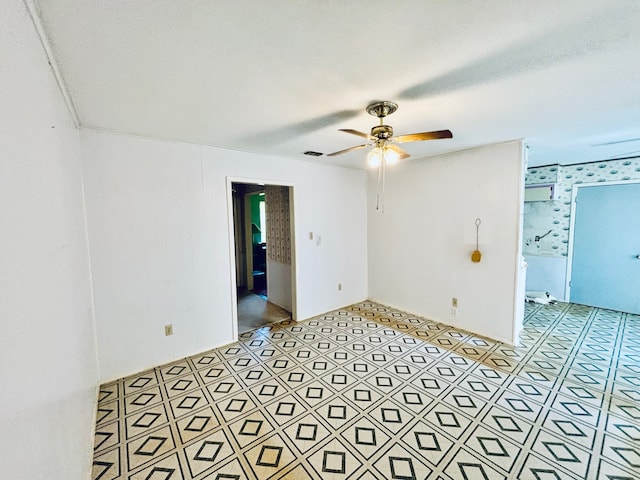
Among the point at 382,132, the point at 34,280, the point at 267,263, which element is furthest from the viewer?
the point at 267,263

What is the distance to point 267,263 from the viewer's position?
4.98 meters

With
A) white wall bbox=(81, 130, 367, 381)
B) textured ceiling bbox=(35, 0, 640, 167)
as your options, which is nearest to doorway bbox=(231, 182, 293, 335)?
white wall bbox=(81, 130, 367, 381)

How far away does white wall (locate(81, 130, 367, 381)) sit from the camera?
101 inches

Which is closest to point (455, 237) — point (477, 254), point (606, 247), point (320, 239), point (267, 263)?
point (477, 254)

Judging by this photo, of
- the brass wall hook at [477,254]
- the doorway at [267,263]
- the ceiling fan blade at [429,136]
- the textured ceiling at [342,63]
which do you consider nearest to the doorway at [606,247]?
the textured ceiling at [342,63]

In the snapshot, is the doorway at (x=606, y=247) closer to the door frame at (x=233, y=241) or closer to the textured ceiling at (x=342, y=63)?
the textured ceiling at (x=342, y=63)

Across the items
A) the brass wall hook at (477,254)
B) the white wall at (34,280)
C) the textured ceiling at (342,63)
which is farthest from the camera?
the brass wall hook at (477,254)

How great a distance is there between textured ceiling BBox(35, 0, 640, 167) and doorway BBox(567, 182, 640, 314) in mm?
2303

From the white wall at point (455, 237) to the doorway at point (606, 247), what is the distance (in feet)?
7.02

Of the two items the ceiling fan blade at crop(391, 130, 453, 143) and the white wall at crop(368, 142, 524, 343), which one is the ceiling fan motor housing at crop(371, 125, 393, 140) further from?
the white wall at crop(368, 142, 524, 343)

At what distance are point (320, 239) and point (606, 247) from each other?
4.39m

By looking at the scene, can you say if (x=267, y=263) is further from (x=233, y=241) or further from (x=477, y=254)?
(x=477, y=254)

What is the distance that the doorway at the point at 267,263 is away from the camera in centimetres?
425

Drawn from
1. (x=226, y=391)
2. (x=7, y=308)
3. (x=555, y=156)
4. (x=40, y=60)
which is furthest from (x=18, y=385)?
(x=555, y=156)
